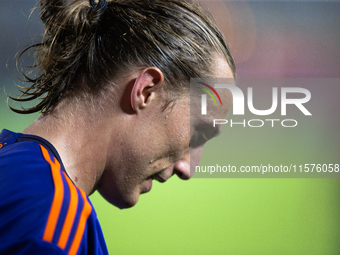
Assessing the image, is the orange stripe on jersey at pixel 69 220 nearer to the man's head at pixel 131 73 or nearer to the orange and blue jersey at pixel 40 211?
the orange and blue jersey at pixel 40 211

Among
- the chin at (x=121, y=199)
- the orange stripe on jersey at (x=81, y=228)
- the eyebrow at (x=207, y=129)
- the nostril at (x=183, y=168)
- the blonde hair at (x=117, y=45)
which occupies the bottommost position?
the orange stripe on jersey at (x=81, y=228)

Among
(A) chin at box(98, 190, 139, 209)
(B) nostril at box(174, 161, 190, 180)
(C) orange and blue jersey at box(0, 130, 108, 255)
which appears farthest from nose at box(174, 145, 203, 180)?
(C) orange and blue jersey at box(0, 130, 108, 255)

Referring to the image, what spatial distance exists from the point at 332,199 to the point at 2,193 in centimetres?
311

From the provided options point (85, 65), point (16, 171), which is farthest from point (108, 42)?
point (16, 171)

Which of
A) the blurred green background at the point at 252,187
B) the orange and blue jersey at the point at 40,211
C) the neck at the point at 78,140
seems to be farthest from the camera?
the blurred green background at the point at 252,187

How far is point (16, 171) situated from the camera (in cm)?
46

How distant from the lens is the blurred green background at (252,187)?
287 centimetres

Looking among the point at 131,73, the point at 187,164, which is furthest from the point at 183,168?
the point at 131,73

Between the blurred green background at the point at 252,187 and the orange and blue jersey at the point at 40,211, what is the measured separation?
7.77 feet

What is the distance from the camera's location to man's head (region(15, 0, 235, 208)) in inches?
26.1

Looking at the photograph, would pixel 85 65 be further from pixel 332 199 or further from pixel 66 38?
pixel 332 199

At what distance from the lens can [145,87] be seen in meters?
0.67

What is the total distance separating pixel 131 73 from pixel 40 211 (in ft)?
1.13

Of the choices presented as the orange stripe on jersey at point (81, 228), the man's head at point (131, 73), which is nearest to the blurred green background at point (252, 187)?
the man's head at point (131, 73)
